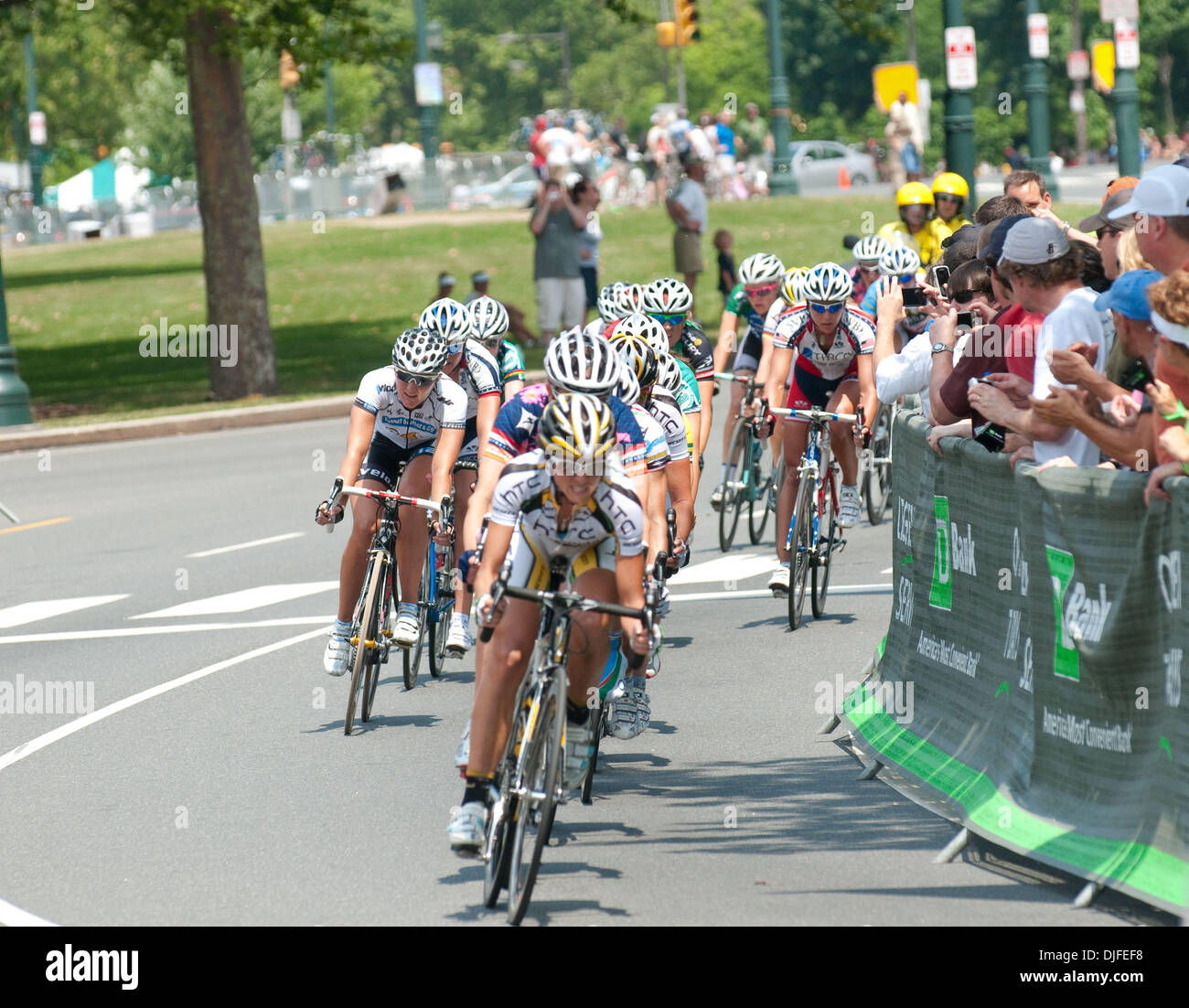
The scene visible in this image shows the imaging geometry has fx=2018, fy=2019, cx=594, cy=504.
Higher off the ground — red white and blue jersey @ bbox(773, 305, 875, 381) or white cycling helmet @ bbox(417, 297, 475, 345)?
white cycling helmet @ bbox(417, 297, 475, 345)

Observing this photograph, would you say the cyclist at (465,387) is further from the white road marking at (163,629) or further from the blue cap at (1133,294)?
the blue cap at (1133,294)

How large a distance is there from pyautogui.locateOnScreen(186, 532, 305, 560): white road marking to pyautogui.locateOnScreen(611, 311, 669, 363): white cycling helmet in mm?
6615

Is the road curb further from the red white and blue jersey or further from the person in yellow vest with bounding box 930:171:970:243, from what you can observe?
the red white and blue jersey

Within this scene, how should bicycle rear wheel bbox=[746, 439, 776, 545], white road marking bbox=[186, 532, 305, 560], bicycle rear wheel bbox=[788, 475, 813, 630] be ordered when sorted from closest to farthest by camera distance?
1. bicycle rear wheel bbox=[788, 475, 813, 630]
2. bicycle rear wheel bbox=[746, 439, 776, 545]
3. white road marking bbox=[186, 532, 305, 560]

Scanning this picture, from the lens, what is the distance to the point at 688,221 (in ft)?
95.0

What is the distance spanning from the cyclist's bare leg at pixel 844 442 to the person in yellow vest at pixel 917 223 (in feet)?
10.2

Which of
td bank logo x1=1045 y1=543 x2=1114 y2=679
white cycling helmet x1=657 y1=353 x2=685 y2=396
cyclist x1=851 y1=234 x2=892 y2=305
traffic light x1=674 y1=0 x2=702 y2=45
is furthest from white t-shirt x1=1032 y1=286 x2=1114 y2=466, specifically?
traffic light x1=674 y1=0 x2=702 y2=45

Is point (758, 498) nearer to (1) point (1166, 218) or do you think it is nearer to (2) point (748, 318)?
(2) point (748, 318)

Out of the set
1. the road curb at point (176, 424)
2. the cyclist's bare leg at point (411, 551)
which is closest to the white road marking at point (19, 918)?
the cyclist's bare leg at point (411, 551)

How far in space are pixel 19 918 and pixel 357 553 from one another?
347 centimetres

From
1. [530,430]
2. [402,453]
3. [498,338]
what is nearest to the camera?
[530,430]

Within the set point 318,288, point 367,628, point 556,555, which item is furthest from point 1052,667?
point 318,288

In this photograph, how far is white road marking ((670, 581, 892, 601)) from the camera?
1291 cm

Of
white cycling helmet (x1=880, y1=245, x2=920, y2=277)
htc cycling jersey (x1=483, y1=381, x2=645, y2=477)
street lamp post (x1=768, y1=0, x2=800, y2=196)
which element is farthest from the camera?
street lamp post (x1=768, y1=0, x2=800, y2=196)
